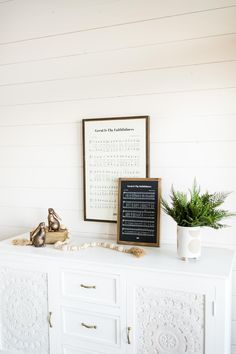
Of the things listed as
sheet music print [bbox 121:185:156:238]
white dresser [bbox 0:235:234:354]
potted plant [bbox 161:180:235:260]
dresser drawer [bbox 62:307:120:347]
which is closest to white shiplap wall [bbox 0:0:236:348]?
sheet music print [bbox 121:185:156:238]

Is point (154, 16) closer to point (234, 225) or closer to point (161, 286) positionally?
point (234, 225)

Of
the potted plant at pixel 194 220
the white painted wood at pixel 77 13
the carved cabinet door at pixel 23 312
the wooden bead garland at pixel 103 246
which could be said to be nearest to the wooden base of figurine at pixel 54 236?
the wooden bead garland at pixel 103 246

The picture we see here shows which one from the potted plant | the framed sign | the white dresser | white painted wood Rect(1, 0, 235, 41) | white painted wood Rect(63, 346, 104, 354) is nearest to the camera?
the white dresser

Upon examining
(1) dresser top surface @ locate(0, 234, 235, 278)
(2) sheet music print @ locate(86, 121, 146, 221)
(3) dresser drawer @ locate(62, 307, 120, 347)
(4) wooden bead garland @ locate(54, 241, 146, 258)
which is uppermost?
(2) sheet music print @ locate(86, 121, 146, 221)

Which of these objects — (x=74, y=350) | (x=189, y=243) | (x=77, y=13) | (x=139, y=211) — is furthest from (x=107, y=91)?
(x=74, y=350)

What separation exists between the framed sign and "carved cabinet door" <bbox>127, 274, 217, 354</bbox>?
0.58 meters

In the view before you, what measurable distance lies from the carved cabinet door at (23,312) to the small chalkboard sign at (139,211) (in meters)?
0.50

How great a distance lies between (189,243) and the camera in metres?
1.65

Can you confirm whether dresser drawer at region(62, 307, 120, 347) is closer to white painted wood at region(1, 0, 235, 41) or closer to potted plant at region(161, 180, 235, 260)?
potted plant at region(161, 180, 235, 260)

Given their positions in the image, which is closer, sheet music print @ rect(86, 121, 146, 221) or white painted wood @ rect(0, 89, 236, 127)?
white painted wood @ rect(0, 89, 236, 127)

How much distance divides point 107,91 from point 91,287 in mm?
1086

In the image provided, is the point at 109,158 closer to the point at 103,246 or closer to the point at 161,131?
the point at 161,131

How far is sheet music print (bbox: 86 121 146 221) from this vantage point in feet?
6.59

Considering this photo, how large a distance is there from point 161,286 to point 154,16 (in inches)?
54.9
